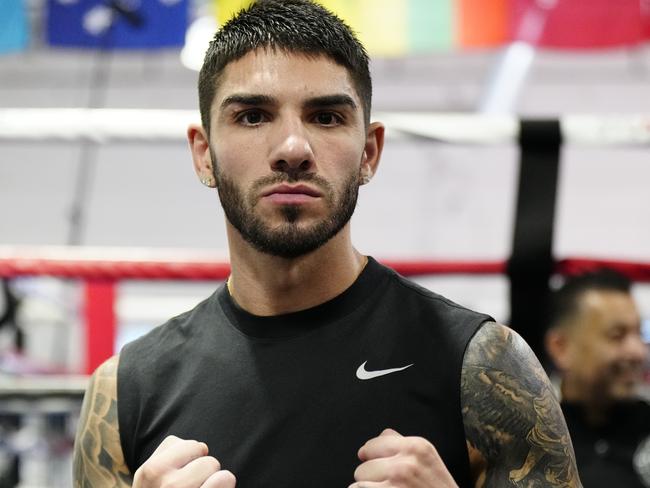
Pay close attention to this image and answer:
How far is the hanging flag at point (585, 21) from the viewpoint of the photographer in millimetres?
4016

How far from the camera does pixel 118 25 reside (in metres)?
4.05

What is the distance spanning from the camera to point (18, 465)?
2.38 metres

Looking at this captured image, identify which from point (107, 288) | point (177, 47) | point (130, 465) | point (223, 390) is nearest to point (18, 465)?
point (107, 288)

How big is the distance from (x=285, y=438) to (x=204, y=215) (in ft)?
30.5

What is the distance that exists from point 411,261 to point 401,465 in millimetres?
1328

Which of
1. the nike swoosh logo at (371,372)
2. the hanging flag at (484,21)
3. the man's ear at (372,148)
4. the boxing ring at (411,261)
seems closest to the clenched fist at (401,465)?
the nike swoosh logo at (371,372)

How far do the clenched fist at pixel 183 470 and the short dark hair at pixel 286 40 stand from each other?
0.53 m

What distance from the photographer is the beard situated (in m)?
1.32

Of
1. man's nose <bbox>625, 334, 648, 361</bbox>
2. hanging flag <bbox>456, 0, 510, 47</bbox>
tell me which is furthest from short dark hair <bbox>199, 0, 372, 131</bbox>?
hanging flag <bbox>456, 0, 510, 47</bbox>

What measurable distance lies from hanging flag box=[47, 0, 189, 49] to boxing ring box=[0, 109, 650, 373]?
5.78 ft

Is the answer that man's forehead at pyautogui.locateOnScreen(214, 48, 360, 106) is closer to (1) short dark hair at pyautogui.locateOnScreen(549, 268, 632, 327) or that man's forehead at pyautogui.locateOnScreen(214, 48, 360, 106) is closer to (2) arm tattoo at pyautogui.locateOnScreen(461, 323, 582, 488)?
(2) arm tattoo at pyautogui.locateOnScreen(461, 323, 582, 488)

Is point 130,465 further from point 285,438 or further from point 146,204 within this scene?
point 146,204

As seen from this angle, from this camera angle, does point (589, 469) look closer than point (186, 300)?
Yes

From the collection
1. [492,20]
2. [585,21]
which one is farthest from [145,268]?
[585,21]
